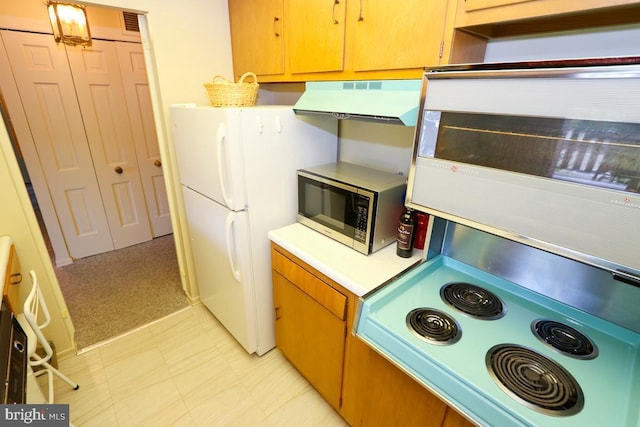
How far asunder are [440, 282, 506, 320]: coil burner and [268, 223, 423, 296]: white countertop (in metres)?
0.20

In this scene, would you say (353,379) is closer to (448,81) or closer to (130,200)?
(448,81)

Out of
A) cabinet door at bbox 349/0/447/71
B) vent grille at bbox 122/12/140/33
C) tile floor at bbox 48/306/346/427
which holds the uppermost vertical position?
vent grille at bbox 122/12/140/33

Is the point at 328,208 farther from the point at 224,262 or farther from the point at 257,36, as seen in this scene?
the point at 257,36

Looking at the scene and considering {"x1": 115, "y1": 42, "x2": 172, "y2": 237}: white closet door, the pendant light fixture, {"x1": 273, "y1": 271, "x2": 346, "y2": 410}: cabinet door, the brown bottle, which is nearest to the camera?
the brown bottle

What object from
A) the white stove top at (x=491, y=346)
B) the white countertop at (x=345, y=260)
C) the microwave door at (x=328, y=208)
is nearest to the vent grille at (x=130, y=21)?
the microwave door at (x=328, y=208)

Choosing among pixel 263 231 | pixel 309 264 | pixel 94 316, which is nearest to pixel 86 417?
pixel 94 316

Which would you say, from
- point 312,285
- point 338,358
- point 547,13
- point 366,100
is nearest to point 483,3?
point 547,13

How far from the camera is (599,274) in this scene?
96cm

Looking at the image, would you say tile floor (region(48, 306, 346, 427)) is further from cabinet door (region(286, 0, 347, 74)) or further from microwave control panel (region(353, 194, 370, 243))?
cabinet door (region(286, 0, 347, 74))

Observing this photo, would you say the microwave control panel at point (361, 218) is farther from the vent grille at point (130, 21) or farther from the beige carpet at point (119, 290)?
the vent grille at point (130, 21)

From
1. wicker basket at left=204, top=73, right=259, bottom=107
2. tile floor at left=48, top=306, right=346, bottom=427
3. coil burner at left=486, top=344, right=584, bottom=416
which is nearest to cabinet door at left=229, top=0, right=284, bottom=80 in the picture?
wicker basket at left=204, top=73, right=259, bottom=107

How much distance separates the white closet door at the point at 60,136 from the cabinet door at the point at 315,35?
2.30m

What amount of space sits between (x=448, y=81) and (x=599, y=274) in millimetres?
777

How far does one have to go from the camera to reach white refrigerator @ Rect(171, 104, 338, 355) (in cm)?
153
